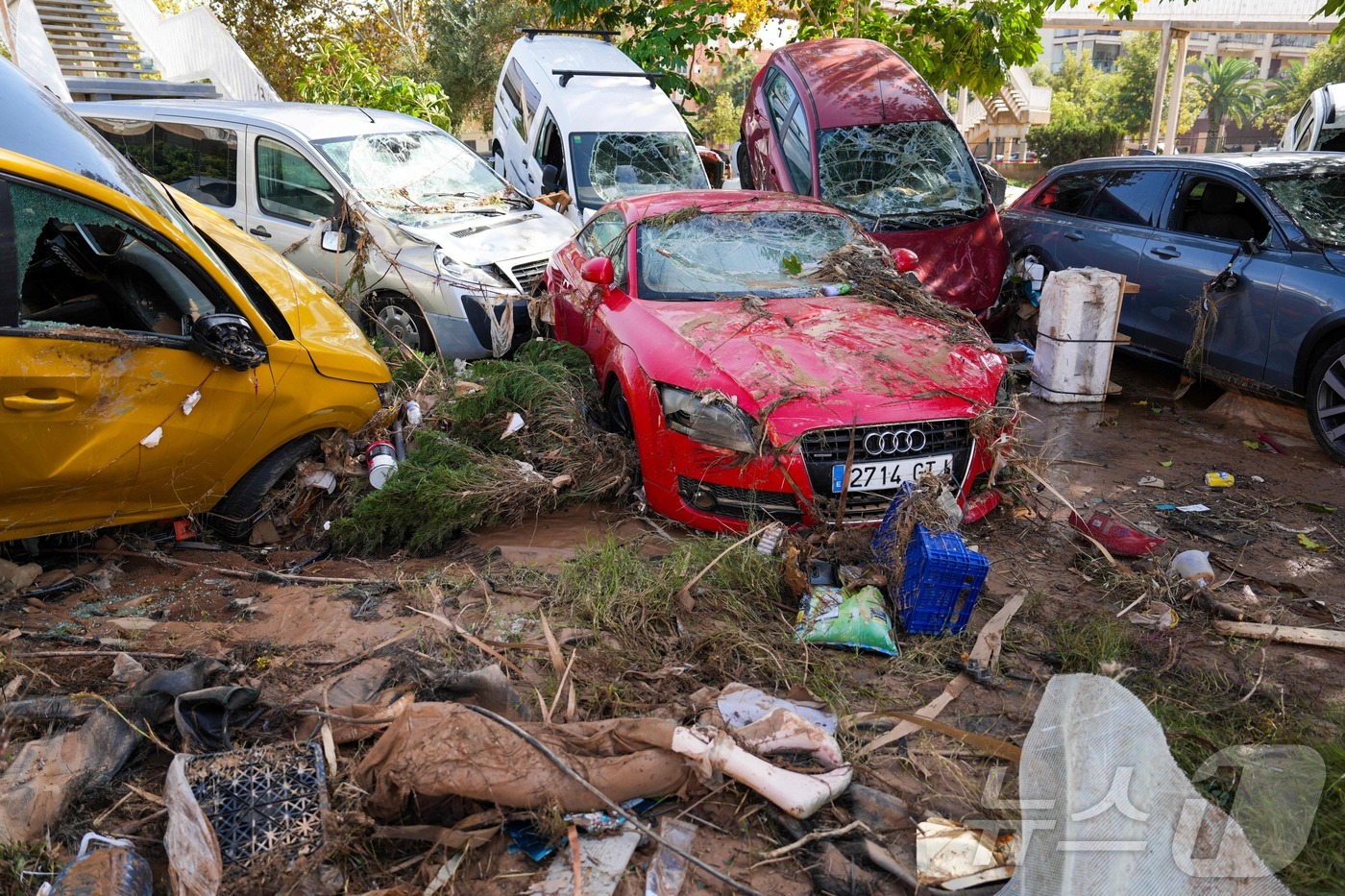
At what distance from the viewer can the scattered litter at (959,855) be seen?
8.41 ft

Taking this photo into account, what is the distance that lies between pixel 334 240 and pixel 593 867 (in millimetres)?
6060

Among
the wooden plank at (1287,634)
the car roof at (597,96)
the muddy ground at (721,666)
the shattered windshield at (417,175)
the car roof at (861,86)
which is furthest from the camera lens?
the car roof at (597,96)

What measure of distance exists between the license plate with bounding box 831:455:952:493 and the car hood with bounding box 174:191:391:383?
2589 millimetres

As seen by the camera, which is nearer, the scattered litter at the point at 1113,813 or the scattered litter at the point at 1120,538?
the scattered litter at the point at 1113,813

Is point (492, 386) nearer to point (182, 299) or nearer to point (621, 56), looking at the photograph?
point (182, 299)

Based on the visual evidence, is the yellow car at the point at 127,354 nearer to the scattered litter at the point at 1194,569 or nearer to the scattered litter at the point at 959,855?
the scattered litter at the point at 959,855

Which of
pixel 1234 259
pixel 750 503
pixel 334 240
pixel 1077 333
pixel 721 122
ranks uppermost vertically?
pixel 1234 259

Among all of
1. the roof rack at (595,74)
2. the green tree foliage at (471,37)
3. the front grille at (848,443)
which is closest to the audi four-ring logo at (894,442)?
the front grille at (848,443)

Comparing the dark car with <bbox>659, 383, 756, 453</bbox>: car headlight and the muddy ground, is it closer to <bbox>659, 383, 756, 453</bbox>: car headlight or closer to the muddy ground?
the muddy ground

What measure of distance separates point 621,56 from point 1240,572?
9200 mm

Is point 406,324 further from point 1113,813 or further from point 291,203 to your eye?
point 1113,813

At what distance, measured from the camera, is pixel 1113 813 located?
2400 millimetres

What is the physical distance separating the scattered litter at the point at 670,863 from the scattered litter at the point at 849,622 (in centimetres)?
111

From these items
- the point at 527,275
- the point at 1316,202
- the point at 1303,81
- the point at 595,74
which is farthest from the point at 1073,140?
the point at 527,275
